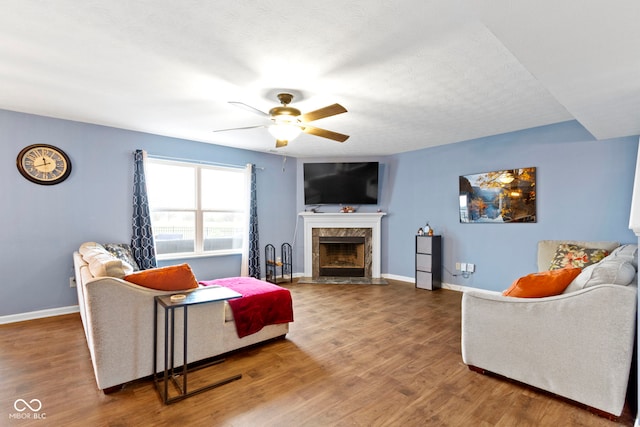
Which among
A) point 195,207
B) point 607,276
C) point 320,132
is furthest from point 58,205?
point 607,276

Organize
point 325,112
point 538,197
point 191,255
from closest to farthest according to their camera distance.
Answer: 1. point 325,112
2. point 538,197
3. point 191,255

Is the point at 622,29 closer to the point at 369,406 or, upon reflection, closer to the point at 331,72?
the point at 331,72

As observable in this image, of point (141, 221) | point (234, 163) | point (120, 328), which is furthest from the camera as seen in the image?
point (234, 163)

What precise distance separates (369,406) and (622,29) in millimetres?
2556

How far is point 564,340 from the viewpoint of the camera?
2004 mm

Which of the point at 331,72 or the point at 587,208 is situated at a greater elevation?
the point at 331,72

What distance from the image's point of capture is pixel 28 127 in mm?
3682

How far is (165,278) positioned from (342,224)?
408 cm

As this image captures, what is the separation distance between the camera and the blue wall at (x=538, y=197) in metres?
3.64

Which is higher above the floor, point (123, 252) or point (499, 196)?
point (499, 196)

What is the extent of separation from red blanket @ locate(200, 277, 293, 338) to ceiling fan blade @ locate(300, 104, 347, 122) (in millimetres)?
1753

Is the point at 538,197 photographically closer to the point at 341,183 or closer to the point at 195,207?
the point at 341,183

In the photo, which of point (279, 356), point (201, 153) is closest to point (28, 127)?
point (201, 153)

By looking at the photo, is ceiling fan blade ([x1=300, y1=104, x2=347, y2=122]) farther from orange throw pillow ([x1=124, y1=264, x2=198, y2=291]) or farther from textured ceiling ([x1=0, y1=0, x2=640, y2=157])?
orange throw pillow ([x1=124, y1=264, x2=198, y2=291])
